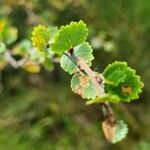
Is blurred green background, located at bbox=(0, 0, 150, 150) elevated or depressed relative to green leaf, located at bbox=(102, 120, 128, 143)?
elevated

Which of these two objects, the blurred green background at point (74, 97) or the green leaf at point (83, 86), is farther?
the blurred green background at point (74, 97)

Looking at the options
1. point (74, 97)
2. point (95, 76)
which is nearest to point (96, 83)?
point (95, 76)

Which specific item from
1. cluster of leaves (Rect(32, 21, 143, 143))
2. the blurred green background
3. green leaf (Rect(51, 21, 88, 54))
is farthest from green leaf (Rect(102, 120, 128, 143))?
the blurred green background

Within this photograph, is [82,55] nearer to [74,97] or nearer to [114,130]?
[114,130]

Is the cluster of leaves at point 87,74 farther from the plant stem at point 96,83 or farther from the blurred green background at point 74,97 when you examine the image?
the blurred green background at point 74,97

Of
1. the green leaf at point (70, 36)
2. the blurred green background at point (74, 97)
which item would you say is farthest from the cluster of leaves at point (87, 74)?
the blurred green background at point (74, 97)

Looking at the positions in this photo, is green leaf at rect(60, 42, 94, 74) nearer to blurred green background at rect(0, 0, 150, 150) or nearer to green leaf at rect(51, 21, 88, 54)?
green leaf at rect(51, 21, 88, 54)

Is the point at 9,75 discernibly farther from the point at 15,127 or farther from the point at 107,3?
the point at 107,3
